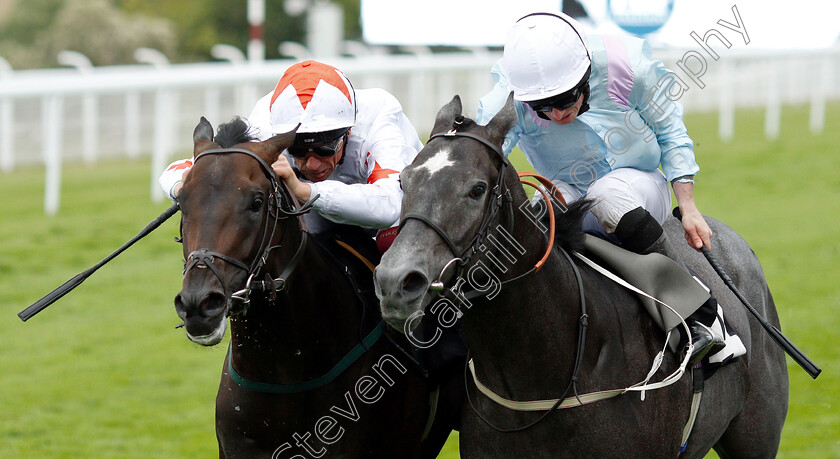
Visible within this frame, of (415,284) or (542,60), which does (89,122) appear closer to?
(542,60)

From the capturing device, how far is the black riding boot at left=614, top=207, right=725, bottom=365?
147 inches

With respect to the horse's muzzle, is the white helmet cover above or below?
above

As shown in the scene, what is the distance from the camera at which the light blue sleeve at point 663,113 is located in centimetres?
386

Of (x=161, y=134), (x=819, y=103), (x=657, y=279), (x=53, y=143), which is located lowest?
(x=819, y=103)

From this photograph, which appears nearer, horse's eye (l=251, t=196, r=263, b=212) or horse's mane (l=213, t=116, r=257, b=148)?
horse's eye (l=251, t=196, r=263, b=212)

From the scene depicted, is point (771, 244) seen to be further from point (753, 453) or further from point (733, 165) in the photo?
point (753, 453)

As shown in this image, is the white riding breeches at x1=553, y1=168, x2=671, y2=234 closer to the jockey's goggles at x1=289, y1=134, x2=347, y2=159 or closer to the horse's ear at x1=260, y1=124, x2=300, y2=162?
the jockey's goggles at x1=289, y1=134, x2=347, y2=159

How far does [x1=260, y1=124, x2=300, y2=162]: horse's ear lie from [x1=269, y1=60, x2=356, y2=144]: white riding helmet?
0.55ft

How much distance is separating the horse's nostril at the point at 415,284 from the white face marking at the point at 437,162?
33 cm

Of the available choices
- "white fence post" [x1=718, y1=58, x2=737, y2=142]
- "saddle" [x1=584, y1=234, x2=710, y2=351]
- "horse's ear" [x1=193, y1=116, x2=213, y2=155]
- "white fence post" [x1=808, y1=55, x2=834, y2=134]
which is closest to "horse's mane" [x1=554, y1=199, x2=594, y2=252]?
"saddle" [x1=584, y1=234, x2=710, y2=351]

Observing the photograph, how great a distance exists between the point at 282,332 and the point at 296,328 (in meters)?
0.05

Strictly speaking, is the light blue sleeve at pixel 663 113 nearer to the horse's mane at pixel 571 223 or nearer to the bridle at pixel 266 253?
the horse's mane at pixel 571 223

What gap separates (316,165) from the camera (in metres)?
3.82

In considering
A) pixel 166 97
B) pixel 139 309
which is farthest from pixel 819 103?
pixel 139 309
